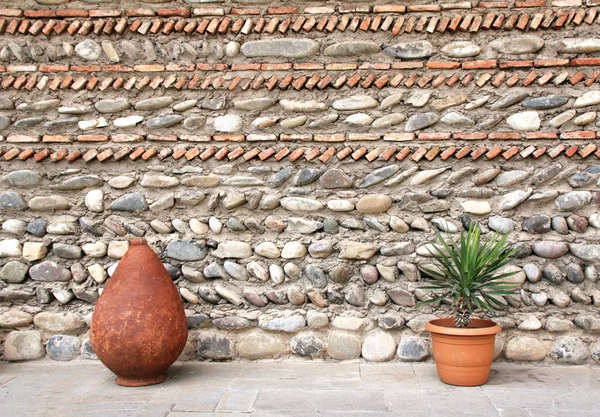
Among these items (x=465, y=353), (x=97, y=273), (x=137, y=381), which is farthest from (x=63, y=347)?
(x=465, y=353)

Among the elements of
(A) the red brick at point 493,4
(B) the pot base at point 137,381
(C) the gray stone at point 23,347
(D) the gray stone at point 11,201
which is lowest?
(B) the pot base at point 137,381

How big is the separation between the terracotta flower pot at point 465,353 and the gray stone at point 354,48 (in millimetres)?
2009

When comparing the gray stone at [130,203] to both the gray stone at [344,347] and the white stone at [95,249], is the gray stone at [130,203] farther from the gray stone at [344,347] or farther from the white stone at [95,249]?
the gray stone at [344,347]

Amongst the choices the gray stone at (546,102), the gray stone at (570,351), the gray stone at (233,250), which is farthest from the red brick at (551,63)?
the gray stone at (233,250)

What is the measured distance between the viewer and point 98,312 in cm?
372

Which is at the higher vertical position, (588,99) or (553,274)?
(588,99)

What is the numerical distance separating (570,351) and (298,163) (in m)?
2.28

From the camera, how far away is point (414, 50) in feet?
14.3

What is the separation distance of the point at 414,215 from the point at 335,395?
1449mm

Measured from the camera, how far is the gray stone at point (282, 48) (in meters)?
4.40

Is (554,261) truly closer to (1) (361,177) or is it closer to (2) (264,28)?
(1) (361,177)

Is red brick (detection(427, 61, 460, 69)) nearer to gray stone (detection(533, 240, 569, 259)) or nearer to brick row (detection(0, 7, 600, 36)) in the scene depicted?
brick row (detection(0, 7, 600, 36))

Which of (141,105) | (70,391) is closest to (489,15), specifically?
(141,105)

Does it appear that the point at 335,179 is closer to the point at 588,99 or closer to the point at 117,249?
the point at 117,249
